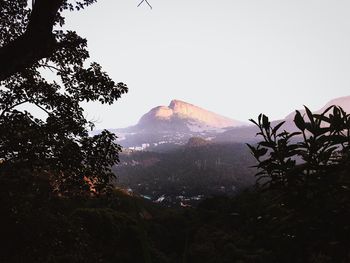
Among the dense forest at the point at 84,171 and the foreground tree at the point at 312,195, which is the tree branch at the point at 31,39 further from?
the foreground tree at the point at 312,195

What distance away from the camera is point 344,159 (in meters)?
1.36

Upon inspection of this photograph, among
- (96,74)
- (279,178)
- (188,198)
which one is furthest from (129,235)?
(188,198)

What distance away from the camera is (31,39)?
144 inches

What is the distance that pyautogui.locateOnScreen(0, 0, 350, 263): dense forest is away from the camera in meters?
1.33

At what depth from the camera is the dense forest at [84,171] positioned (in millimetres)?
1331

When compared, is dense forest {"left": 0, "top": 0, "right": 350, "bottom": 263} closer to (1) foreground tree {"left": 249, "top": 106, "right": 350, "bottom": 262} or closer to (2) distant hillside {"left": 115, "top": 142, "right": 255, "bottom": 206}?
(1) foreground tree {"left": 249, "top": 106, "right": 350, "bottom": 262}

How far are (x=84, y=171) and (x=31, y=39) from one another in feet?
9.32

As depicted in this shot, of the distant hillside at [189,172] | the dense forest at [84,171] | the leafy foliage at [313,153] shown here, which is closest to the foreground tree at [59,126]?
the dense forest at [84,171]

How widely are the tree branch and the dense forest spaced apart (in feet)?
0.04

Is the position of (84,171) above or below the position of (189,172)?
above

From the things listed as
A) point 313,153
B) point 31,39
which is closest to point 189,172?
point 31,39

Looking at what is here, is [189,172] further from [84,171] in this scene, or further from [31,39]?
[31,39]

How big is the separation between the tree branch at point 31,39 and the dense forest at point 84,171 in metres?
0.01

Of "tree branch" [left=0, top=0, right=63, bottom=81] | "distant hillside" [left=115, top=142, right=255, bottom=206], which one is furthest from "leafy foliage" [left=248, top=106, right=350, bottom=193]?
"distant hillside" [left=115, top=142, right=255, bottom=206]
